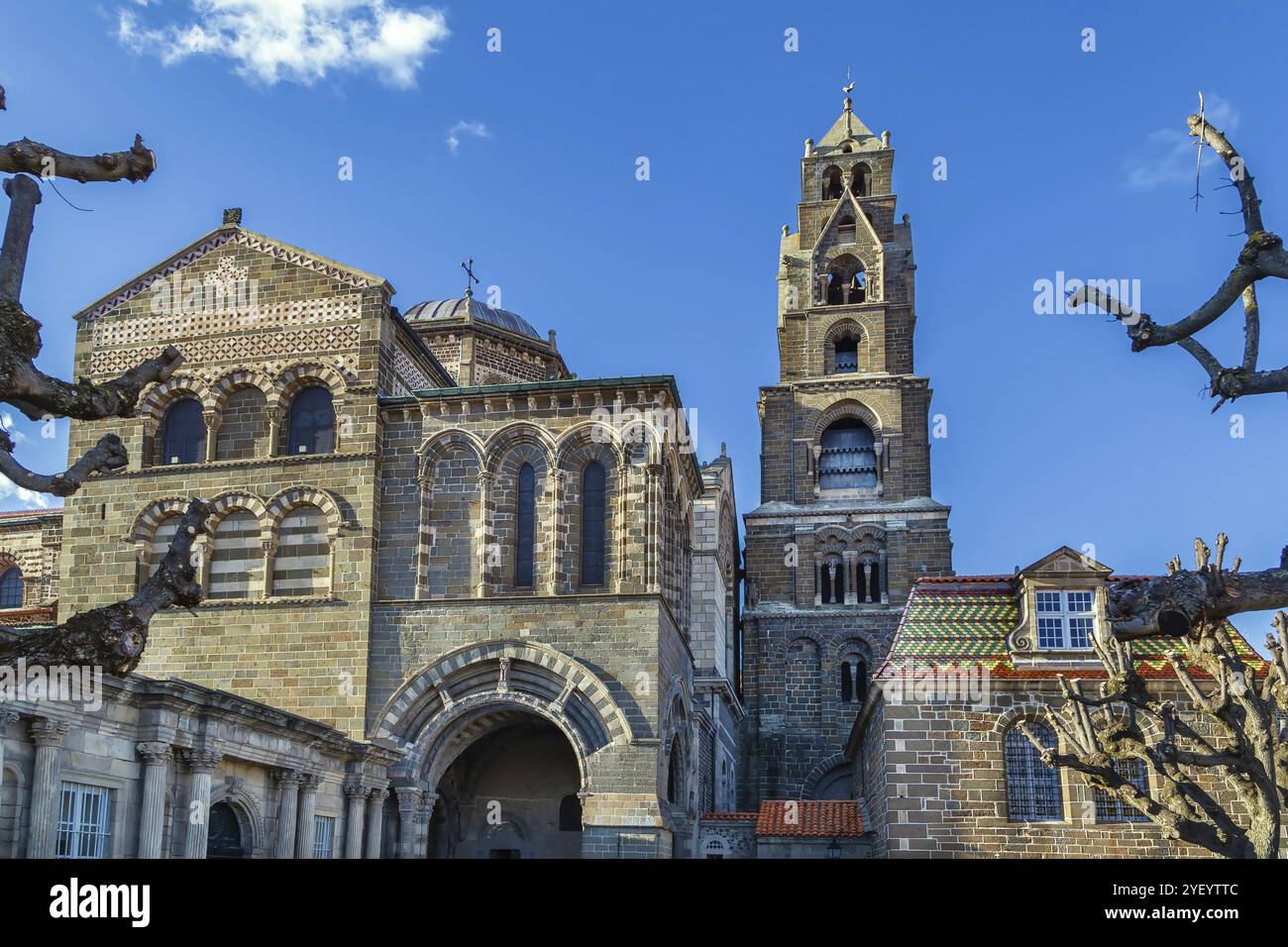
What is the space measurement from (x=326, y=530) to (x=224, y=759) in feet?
27.1

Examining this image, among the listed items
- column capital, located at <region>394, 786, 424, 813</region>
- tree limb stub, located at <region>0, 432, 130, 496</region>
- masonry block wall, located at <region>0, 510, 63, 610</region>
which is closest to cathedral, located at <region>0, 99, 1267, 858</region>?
column capital, located at <region>394, 786, 424, 813</region>

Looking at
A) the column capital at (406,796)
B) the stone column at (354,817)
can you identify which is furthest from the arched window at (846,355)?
the stone column at (354,817)

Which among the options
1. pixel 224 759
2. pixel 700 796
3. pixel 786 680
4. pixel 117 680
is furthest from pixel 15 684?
pixel 786 680

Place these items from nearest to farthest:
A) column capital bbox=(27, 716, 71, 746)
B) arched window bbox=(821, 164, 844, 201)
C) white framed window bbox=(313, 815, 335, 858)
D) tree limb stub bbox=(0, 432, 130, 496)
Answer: tree limb stub bbox=(0, 432, 130, 496)
column capital bbox=(27, 716, 71, 746)
white framed window bbox=(313, 815, 335, 858)
arched window bbox=(821, 164, 844, 201)

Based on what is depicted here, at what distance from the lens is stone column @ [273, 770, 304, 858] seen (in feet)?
78.5

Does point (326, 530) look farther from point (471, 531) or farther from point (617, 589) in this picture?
point (617, 589)

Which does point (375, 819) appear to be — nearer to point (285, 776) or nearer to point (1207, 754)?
point (285, 776)

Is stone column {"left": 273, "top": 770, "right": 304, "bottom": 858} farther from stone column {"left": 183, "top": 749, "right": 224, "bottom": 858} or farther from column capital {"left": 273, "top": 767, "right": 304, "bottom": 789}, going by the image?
stone column {"left": 183, "top": 749, "right": 224, "bottom": 858}

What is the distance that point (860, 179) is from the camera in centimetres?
6166

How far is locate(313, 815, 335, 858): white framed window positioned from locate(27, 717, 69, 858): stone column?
292 inches

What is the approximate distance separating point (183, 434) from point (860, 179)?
39.7 meters

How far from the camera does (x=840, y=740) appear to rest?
51219mm

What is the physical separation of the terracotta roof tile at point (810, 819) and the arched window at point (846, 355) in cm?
2725

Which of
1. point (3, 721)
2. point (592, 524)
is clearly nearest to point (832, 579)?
point (592, 524)
